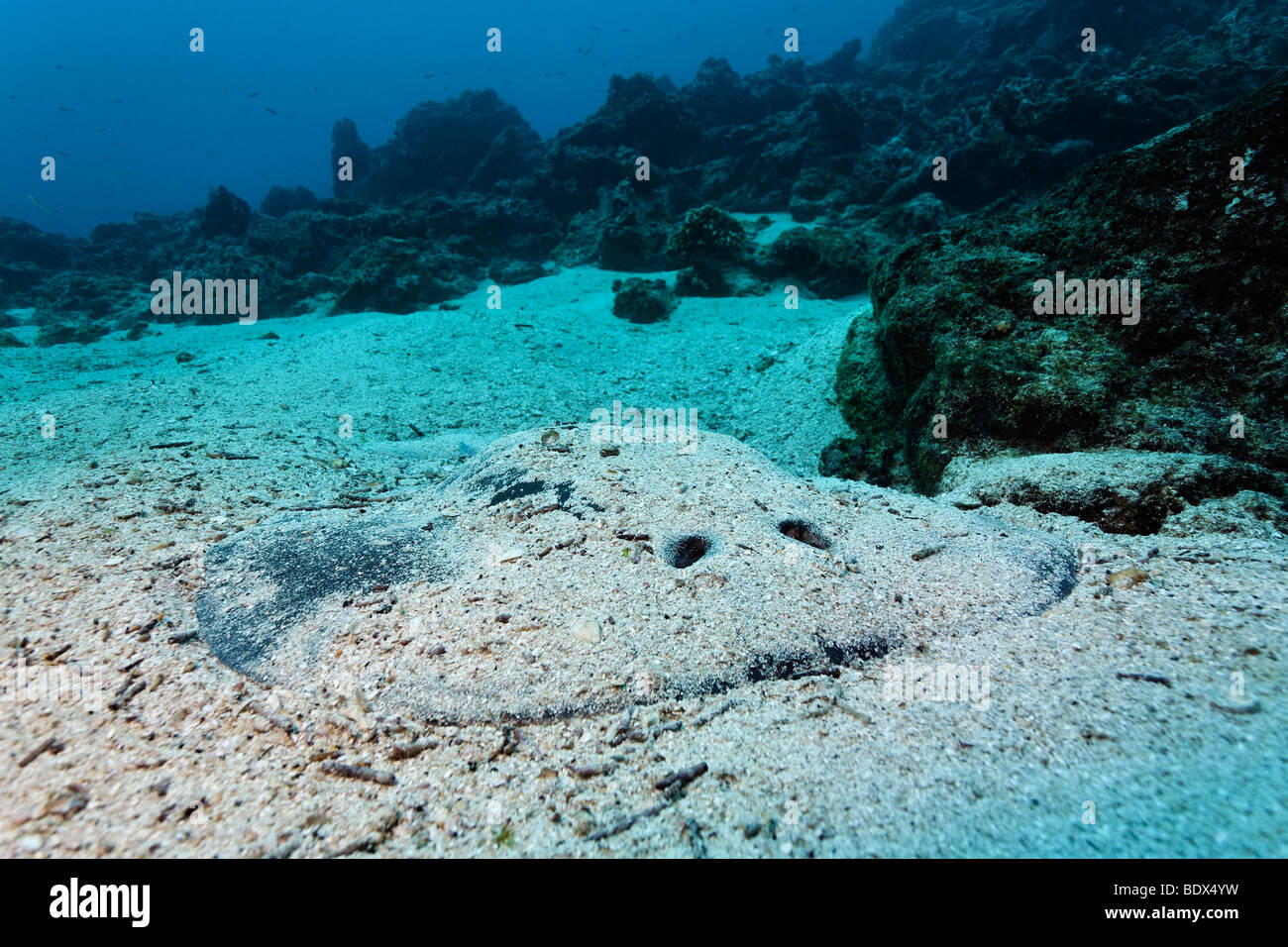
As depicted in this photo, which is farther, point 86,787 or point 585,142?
point 585,142

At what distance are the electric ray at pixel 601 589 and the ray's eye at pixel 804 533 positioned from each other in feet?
0.07

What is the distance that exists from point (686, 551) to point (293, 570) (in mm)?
2476

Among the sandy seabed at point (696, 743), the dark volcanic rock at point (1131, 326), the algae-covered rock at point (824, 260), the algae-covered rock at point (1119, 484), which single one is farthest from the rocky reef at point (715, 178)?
the sandy seabed at point (696, 743)

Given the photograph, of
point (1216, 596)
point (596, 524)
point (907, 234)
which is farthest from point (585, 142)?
point (1216, 596)

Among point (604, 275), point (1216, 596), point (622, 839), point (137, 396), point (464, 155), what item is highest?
point (464, 155)

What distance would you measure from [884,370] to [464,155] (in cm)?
3100

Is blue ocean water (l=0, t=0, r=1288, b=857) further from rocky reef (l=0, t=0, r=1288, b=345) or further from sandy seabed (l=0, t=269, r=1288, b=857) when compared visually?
rocky reef (l=0, t=0, r=1288, b=345)

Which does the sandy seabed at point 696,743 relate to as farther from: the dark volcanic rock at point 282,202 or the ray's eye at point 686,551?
the dark volcanic rock at point 282,202

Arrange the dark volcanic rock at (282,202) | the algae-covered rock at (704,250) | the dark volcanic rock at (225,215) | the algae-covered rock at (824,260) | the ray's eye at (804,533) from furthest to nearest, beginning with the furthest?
the dark volcanic rock at (282,202) < the dark volcanic rock at (225,215) < the algae-covered rock at (704,250) < the algae-covered rock at (824,260) < the ray's eye at (804,533)

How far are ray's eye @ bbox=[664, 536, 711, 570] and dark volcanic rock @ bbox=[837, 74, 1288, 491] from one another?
2807 millimetres

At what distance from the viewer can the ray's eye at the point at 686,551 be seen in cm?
334

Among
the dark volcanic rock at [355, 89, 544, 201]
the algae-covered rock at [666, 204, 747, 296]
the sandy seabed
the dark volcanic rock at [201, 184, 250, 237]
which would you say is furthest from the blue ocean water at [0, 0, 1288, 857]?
the dark volcanic rock at [355, 89, 544, 201]

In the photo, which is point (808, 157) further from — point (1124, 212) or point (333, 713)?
point (333, 713)

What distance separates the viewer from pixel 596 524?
11.7ft
